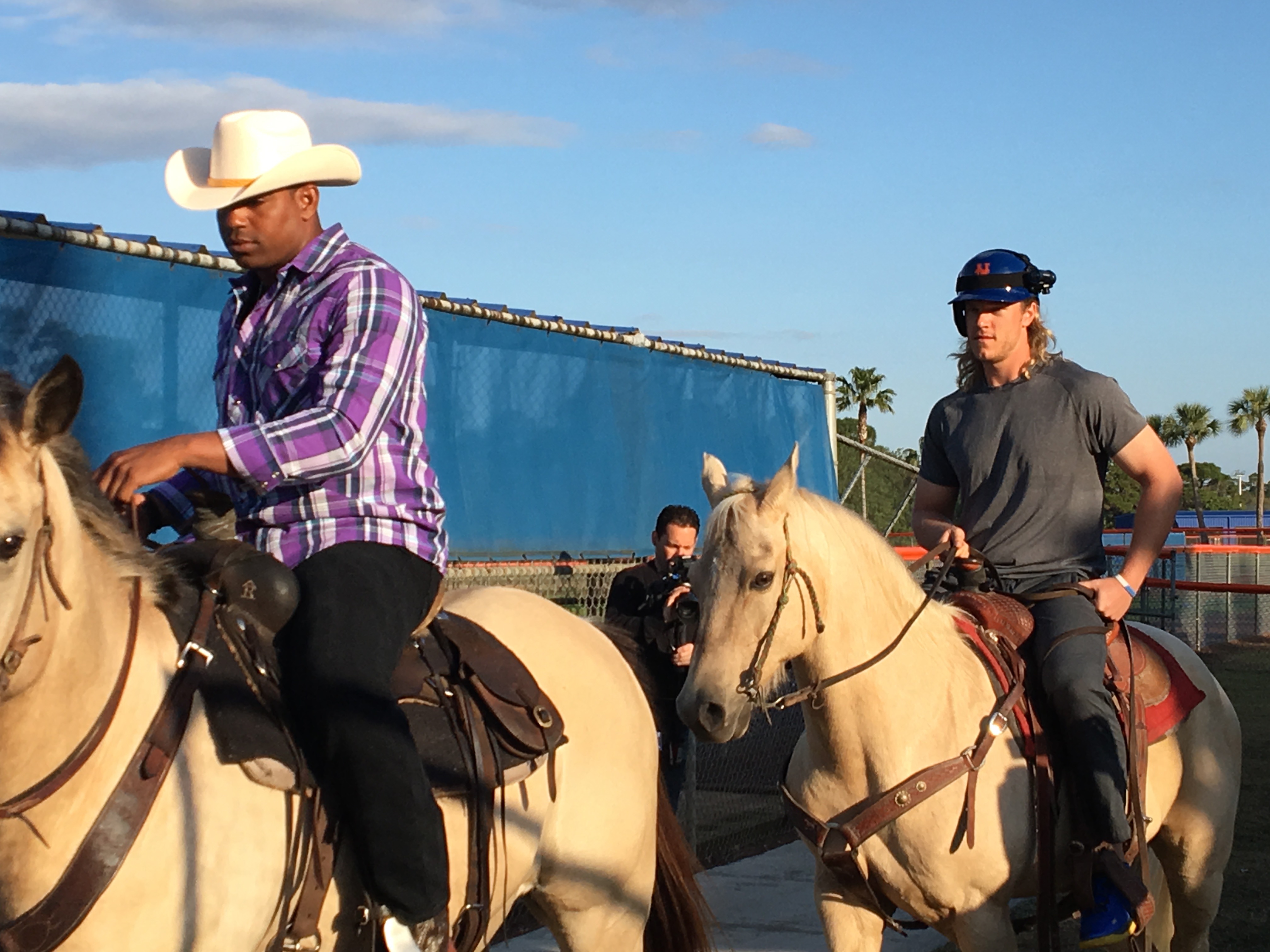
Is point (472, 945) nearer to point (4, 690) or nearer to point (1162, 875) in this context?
point (4, 690)

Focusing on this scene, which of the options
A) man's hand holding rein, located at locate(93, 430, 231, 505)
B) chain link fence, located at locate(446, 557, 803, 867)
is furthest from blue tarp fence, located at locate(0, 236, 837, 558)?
man's hand holding rein, located at locate(93, 430, 231, 505)

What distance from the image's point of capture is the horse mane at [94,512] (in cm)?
260

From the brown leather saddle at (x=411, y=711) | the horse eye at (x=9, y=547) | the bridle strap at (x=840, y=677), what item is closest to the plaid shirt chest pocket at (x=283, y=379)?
the brown leather saddle at (x=411, y=711)

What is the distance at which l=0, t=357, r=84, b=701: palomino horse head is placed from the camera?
237 centimetres

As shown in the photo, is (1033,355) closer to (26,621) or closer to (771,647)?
(771,647)

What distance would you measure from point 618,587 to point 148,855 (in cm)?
405

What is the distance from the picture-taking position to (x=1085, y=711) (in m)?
4.29

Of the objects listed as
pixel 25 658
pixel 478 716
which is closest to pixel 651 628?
pixel 478 716

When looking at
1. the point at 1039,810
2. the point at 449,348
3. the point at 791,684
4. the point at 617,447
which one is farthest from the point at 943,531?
the point at 617,447

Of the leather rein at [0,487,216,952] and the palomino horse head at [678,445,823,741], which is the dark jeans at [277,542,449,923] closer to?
the leather rein at [0,487,216,952]

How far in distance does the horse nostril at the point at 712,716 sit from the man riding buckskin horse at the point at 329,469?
2.69 feet

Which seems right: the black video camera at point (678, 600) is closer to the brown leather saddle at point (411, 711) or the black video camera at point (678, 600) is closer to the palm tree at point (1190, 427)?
the brown leather saddle at point (411, 711)

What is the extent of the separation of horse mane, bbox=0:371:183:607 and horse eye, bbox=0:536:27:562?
0.17 m

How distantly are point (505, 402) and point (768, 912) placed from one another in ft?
11.3
